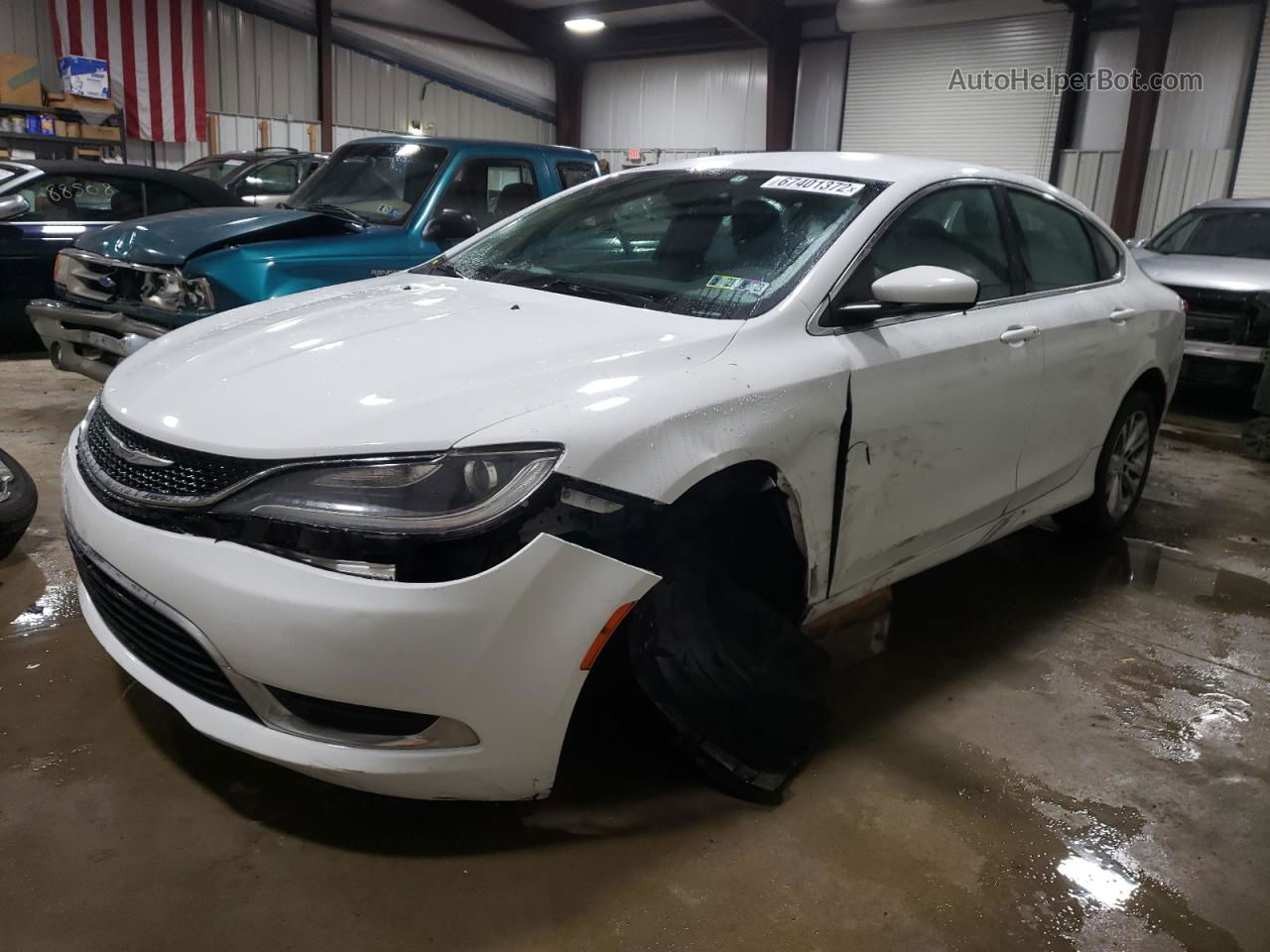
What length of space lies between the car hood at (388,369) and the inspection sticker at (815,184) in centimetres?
66

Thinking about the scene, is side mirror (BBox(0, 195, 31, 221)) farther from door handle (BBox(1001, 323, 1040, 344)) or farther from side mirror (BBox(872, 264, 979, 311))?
door handle (BBox(1001, 323, 1040, 344))

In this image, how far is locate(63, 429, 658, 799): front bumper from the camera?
167 centimetres

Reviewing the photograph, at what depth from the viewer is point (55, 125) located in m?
12.2

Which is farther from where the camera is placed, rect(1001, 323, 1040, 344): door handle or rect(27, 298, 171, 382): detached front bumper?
rect(27, 298, 171, 382): detached front bumper

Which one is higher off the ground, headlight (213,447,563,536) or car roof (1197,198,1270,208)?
car roof (1197,198,1270,208)

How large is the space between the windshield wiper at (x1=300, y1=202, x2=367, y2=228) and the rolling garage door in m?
8.79

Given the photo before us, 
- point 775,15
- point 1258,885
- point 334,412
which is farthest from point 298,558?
point 775,15

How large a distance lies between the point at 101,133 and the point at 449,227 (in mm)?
10374

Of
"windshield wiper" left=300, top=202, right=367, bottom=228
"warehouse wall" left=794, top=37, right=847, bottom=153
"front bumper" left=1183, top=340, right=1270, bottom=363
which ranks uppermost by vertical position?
"warehouse wall" left=794, top=37, right=847, bottom=153

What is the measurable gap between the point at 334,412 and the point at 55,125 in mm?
12980

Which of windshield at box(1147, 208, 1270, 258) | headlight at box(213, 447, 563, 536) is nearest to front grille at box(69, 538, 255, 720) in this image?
headlight at box(213, 447, 563, 536)

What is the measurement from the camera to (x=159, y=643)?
191 cm

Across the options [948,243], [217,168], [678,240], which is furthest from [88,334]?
[217,168]

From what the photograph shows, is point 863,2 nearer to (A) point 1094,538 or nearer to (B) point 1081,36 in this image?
(B) point 1081,36
